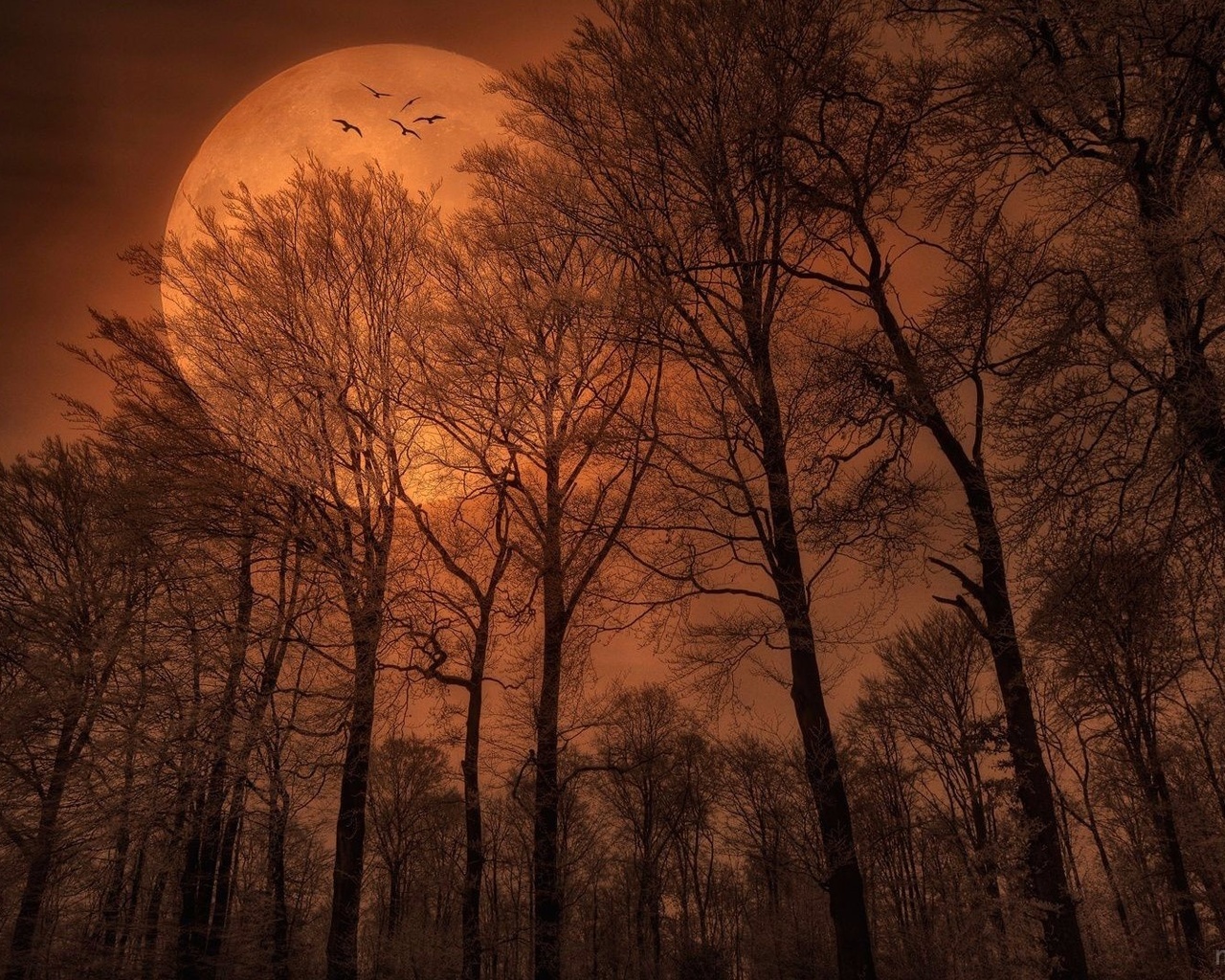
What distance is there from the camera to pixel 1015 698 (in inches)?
233

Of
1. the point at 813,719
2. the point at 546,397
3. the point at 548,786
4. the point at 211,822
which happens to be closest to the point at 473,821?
the point at 548,786

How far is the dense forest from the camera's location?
4.84 m

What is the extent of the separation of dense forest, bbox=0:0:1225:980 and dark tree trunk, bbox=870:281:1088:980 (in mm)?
39

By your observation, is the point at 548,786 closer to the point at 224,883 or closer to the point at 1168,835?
the point at 224,883

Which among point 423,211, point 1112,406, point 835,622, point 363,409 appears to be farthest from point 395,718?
point 1112,406

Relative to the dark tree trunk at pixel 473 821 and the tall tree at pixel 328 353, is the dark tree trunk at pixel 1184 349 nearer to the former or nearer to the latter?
the tall tree at pixel 328 353

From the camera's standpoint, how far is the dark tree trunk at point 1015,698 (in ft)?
17.7

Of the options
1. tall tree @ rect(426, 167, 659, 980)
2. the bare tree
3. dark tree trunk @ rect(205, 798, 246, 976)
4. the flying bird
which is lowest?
dark tree trunk @ rect(205, 798, 246, 976)

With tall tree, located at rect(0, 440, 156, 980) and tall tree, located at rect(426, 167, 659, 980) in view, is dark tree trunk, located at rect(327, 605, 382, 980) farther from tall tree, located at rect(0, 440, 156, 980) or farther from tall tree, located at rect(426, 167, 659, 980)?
tall tree, located at rect(0, 440, 156, 980)

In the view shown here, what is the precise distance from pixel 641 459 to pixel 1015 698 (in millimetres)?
3568

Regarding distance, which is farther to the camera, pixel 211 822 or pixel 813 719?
pixel 211 822

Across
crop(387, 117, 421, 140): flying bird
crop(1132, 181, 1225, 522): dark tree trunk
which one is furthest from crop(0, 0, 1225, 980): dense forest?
crop(387, 117, 421, 140): flying bird

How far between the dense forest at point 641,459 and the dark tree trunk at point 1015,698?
0.04 metres

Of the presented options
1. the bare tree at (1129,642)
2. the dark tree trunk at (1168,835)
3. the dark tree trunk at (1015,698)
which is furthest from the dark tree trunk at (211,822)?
the dark tree trunk at (1168,835)
